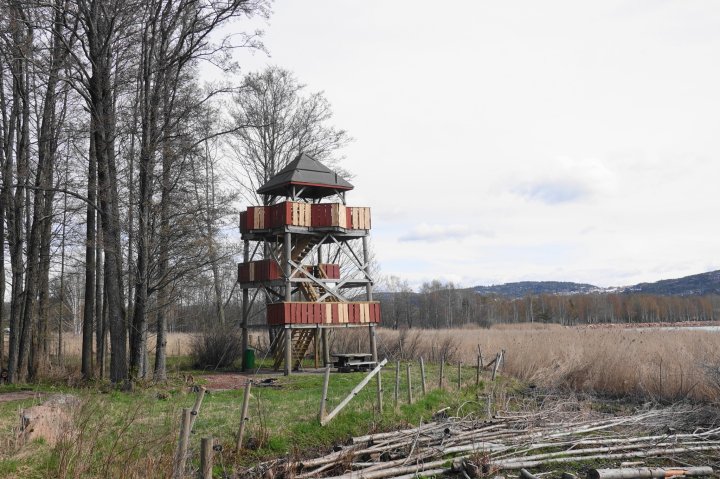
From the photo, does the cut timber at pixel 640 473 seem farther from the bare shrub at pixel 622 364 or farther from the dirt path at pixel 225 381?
the dirt path at pixel 225 381

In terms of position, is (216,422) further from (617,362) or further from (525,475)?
(617,362)

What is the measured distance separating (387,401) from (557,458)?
17.0 feet

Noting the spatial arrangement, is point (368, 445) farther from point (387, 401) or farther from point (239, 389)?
point (239, 389)

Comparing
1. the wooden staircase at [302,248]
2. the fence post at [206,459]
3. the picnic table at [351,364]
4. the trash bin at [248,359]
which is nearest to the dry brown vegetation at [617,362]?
the picnic table at [351,364]

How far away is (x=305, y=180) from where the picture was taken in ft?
84.4

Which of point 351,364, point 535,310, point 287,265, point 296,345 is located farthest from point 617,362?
point 535,310

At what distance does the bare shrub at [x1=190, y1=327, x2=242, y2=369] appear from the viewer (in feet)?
90.1

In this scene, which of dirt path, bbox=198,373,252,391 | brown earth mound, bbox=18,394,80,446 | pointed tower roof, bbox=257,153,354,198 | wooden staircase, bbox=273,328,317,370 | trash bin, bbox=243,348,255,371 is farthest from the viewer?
wooden staircase, bbox=273,328,317,370

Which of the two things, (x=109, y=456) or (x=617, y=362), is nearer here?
(x=109, y=456)

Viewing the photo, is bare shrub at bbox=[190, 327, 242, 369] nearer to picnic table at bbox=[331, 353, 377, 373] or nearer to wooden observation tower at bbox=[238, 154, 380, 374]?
wooden observation tower at bbox=[238, 154, 380, 374]

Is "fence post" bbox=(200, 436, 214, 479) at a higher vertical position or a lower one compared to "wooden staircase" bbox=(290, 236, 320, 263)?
lower

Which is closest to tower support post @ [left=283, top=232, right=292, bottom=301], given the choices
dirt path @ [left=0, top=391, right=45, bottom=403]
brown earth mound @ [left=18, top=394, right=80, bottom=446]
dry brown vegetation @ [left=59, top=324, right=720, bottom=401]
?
dry brown vegetation @ [left=59, top=324, right=720, bottom=401]

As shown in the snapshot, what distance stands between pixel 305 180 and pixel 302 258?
3398 mm

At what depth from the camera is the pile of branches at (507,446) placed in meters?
9.53
